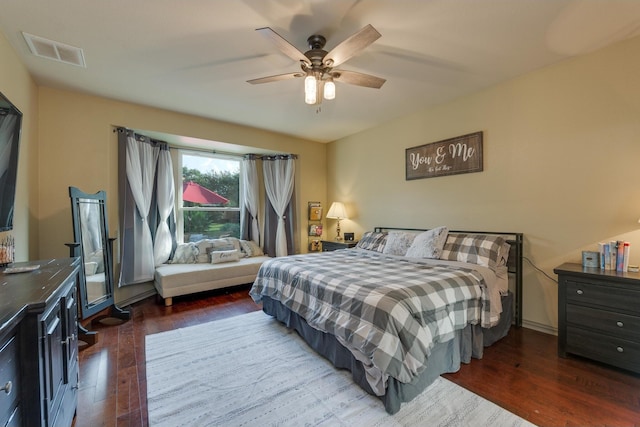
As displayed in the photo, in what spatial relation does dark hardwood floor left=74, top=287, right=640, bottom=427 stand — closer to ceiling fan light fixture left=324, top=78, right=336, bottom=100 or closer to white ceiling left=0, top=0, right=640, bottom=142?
ceiling fan light fixture left=324, top=78, right=336, bottom=100

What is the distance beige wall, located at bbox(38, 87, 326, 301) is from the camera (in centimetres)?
310

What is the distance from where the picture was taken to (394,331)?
168cm

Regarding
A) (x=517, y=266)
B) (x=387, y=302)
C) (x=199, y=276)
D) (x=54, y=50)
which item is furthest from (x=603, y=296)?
(x=54, y=50)

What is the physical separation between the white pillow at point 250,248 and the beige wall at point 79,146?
4.92 ft

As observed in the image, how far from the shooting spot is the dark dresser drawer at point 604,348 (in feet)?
6.52

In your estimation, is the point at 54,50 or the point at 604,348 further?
the point at 54,50

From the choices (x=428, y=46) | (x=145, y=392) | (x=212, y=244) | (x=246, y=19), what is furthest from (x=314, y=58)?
(x=212, y=244)

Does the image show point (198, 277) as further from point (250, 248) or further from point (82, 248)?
point (82, 248)

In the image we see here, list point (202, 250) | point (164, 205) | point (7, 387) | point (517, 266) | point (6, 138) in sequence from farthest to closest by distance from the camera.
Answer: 1. point (202, 250)
2. point (164, 205)
3. point (517, 266)
4. point (6, 138)
5. point (7, 387)

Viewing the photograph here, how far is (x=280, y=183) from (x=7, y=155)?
3600mm

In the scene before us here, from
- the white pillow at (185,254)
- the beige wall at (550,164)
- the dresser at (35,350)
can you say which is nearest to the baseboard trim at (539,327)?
the beige wall at (550,164)

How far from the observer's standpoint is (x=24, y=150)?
8.66 ft

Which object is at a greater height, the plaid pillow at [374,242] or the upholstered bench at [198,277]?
the plaid pillow at [374,242]

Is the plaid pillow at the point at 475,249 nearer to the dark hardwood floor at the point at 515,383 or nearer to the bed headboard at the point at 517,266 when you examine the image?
the bed headboard at the point at 517,266
